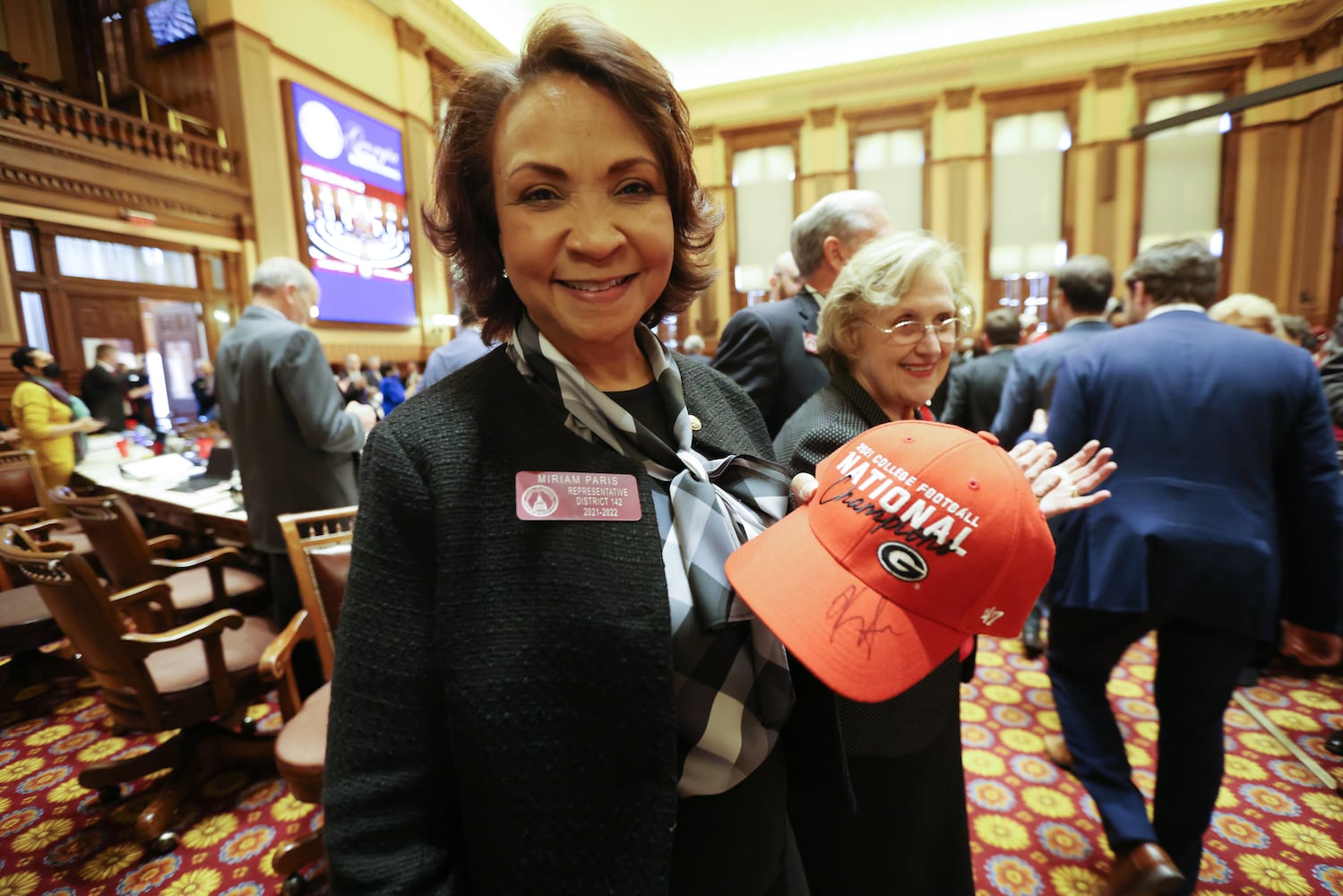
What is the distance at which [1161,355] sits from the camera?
1526 mm

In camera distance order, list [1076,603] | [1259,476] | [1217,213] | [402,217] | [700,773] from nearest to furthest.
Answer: [700,773] < [1259,476] < [1076,603] < [402,217] < [1217,213]

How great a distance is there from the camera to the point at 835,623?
2.41ft

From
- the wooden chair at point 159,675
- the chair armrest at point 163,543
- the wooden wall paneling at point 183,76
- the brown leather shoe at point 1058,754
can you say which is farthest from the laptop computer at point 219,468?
the wooden wall paneling at point 183,76

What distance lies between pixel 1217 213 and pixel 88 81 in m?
16.5

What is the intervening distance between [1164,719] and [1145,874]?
14.5 inches

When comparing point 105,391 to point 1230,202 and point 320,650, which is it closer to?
point 320,650

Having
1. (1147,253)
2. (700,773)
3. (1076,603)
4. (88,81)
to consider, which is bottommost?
(1076,603)

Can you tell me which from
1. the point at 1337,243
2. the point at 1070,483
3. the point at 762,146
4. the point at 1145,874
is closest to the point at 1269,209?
the point at 1337,243

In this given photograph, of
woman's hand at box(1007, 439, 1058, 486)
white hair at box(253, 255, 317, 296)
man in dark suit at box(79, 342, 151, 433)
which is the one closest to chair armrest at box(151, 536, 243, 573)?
white hair at box(253, 255, 317, 296)

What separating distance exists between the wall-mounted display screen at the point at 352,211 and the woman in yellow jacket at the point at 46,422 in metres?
3.99

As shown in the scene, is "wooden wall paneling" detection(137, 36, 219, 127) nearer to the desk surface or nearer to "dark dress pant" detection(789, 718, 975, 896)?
the desk surface

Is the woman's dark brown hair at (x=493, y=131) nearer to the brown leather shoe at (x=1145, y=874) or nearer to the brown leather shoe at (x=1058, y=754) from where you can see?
the brown leather shoe at (x=1145, y=874)

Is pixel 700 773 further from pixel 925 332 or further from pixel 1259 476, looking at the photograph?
pixel 1259 476

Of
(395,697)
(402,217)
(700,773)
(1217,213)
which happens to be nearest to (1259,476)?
(700,773)
